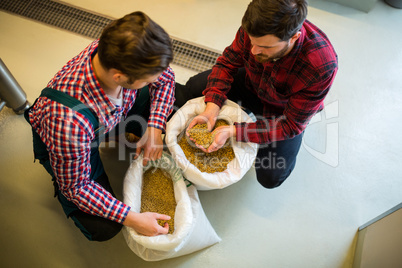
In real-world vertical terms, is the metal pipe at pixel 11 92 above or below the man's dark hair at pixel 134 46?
below

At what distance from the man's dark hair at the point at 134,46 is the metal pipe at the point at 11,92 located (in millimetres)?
974

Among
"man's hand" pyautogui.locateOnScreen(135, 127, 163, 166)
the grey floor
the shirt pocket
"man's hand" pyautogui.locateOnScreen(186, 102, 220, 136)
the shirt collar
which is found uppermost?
the shirt collar

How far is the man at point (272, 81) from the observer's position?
100 cm

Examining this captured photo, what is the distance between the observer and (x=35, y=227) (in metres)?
1.57

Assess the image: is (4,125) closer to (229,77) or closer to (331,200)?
(229,77)

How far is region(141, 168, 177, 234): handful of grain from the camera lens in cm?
134

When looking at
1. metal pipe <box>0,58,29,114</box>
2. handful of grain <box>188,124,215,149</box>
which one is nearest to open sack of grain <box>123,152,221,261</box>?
handful of grain <box>188,124,215,149</box>

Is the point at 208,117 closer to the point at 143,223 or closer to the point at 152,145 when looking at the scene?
the point at 152,145

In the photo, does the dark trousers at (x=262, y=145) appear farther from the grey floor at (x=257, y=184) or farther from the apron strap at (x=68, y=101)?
the apron strap at (x=68, y=101)

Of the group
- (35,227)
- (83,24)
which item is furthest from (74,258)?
(83,24)

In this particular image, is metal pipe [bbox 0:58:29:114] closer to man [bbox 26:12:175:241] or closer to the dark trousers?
man [bbox 26:12:175:241]

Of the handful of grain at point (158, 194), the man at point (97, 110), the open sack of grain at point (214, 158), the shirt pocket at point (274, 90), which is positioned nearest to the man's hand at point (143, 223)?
the man at point (97, 110)

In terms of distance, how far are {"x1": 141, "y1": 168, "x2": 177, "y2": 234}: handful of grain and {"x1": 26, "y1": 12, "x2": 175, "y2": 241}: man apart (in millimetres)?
74

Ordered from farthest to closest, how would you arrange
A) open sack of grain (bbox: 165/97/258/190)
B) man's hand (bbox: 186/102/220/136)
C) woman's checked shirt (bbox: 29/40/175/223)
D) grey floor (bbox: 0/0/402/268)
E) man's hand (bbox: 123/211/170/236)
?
grey floor (bbox: 0/0/402/268), man's hand (bbox: 186/102/220/136), open sack of grain (bbox: 165/97/258/190), man's hand (bbox: 123/211/170/236), woman's checked shirt (bbox: 29/40/175/223)
